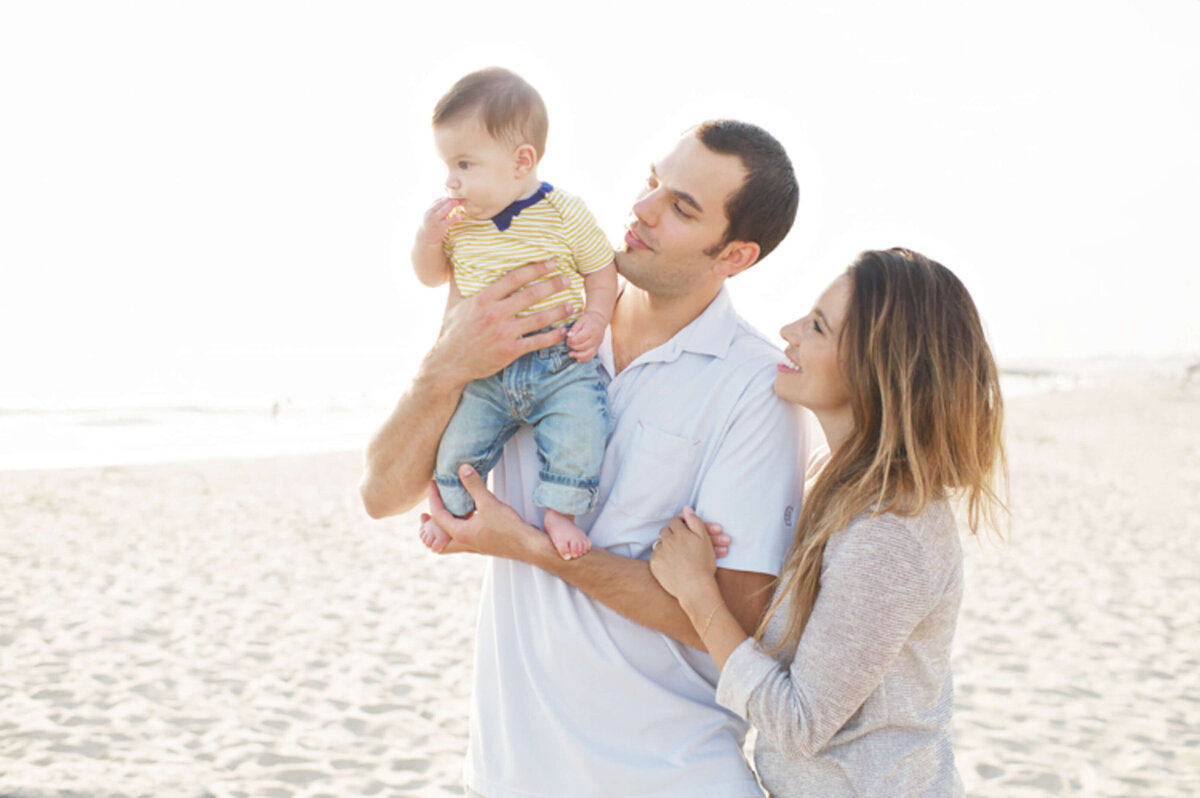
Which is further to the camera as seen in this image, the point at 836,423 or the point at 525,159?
the point at 525,159

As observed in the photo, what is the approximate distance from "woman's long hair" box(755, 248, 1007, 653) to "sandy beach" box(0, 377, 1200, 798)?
1.84 m

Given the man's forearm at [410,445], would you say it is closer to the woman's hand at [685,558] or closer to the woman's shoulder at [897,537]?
the woman's hand at [685,558]

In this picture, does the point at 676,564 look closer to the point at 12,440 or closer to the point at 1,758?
the point at 1,758

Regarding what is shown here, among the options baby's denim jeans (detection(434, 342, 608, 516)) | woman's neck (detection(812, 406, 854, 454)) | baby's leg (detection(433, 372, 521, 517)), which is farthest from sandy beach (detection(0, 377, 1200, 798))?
baby's leg (detection(433, 372, 521, 517))

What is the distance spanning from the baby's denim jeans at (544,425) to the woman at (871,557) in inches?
11.2

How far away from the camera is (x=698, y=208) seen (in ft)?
8.27

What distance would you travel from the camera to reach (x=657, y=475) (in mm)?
2371

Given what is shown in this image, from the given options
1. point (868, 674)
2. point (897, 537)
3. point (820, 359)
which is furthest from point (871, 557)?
point (820, 359)

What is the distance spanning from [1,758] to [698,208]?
221 inches

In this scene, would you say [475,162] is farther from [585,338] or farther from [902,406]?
[902,406]

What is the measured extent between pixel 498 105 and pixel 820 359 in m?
1.03

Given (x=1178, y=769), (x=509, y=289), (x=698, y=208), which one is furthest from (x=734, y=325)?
(x=1178, y=769)

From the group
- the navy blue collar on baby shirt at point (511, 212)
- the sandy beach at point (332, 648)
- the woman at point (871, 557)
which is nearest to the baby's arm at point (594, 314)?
the navy blue collar on baby shirt at point (511, 212)

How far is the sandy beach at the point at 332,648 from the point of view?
590 cm
